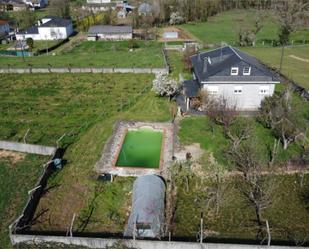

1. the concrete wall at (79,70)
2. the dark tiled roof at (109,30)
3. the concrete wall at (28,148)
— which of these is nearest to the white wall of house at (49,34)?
the dark tiled roof at (109,30)

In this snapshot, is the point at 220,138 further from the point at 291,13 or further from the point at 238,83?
the point at 291,13

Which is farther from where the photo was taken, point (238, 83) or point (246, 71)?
point (238, 83)

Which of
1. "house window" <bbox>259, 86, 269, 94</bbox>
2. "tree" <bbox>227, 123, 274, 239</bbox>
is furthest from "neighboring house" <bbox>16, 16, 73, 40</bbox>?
"tree" <bbox>227, 123, 274, 239</bbox>

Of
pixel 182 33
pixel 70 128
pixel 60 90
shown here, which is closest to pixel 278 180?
pixel 70 128

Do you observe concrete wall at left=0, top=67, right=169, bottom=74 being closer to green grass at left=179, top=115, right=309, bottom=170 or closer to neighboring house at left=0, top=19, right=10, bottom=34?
green grass at left=179, top=115, right=309, bottom=170

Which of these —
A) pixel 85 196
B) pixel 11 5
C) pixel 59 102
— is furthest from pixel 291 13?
→ pixel 11 5
